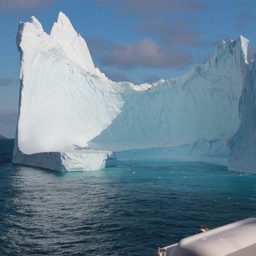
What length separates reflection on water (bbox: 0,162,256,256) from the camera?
6.93m

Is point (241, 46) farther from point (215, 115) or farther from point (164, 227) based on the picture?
point (164, 227)

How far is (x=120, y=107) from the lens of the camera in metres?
24.6

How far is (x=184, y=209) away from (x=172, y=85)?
1547cm

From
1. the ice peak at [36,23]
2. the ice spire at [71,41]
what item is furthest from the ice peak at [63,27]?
the ice peak at [36,23]


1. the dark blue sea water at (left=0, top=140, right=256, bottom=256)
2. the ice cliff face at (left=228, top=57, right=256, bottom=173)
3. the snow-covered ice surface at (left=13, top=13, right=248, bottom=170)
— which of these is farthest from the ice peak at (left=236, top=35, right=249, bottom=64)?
the dark blue sea water at (left=0, top=140, right=256, bottom=256)

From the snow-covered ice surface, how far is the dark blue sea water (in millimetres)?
5679

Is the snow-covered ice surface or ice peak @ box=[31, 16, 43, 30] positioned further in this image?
ice peak @ box=[31, 16, 43, 30]

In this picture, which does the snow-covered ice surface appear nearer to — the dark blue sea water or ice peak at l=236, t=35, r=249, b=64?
ice peak at l=236, t=35, r=249, b=64

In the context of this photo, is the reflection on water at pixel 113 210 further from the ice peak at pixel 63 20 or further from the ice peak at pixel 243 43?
the ice peak at pixel 63 20

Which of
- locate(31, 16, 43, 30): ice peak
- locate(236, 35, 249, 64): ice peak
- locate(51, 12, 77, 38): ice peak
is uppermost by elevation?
locate(51, 12, 77, 38): ice peak

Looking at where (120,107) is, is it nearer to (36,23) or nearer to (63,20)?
(36,23)

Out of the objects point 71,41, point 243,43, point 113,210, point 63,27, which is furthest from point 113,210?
point 63,27

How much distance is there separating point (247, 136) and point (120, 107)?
431 inches

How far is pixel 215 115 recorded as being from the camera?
21578mm
